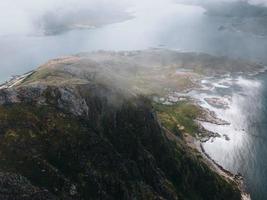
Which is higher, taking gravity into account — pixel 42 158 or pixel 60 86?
pixel 60 86

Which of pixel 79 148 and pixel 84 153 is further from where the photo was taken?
pixel 79 148

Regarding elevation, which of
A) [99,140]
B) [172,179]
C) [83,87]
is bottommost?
[172,179]

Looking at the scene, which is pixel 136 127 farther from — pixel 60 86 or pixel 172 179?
pixel 60 86

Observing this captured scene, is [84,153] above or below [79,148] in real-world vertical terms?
below

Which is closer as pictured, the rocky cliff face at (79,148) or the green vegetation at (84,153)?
the rocky cliff face at (79,148)

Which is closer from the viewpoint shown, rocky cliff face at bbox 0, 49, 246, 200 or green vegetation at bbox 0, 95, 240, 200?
rocky cliff face at bbox 0, 49, 246, 200

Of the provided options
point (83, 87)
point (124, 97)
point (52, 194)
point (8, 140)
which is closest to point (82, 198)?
point (52, 194)

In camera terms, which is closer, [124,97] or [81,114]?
[81,114]

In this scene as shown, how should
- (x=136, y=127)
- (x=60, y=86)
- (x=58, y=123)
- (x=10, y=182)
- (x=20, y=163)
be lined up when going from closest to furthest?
(x=10, y=182) < (x=20, y=163) < (x=58, y=123) < (x=60, y=86) < (x=136, y=127)
